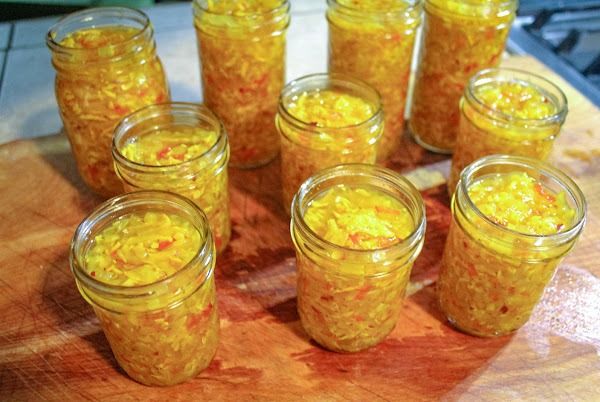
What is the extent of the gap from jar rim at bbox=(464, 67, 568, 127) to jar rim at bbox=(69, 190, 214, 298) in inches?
31.2

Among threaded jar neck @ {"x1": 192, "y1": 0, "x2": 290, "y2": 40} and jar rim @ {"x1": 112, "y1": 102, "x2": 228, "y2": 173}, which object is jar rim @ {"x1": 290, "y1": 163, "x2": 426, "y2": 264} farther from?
threaded jar neck @ {"x1": 192, "y1": 0, "x2": 290, "y2": 40}

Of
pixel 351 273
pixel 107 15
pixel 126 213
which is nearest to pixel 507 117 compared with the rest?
pixel 351 273

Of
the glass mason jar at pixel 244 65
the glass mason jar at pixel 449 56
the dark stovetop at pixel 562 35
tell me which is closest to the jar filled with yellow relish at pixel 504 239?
the glass mason jar at pixel 449 56

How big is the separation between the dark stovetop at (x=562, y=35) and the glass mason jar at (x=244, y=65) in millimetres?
1143

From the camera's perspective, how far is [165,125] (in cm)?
153

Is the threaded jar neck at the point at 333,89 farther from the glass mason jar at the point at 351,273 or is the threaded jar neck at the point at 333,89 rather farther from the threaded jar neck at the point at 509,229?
the threaded jar neck at the point at 509,229

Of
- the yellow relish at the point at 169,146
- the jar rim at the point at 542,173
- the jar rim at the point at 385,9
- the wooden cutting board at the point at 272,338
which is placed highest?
the jar rim at the point at 385,9

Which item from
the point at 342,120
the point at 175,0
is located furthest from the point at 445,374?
the point at 175,0

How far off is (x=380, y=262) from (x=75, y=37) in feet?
3.39

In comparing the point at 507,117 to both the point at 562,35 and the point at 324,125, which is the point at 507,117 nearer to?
the point at 324,125

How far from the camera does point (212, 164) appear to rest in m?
1.38

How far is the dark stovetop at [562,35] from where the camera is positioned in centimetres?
220

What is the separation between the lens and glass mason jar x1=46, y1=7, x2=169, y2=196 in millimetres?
1474

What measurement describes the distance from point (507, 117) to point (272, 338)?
2.63ft
